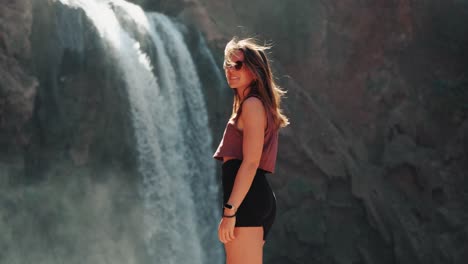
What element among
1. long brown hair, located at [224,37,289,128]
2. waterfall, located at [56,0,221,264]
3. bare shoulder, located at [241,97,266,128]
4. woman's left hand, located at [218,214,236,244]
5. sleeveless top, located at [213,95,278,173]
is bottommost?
waterfall, located at [56,0,221,264]

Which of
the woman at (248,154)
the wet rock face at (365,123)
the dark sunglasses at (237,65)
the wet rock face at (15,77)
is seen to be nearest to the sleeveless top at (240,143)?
the woman at (248,154)

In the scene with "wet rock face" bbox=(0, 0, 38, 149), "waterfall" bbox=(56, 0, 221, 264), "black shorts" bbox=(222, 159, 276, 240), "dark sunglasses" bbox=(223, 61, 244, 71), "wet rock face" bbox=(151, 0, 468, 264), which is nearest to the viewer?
"black shorts" bbox=(222, 159, 276, 240)

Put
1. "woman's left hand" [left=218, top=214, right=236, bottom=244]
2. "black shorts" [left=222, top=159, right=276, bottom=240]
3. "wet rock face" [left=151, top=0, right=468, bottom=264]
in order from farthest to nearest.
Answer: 1. "wet rock face" [left=151, top=0, right=468, bottom=264]
2. "black shorts" [left=222, top=159, right=276, bottom=240]
3. "woman's left hand" [left=218, top=214, right=236, bottom=244]

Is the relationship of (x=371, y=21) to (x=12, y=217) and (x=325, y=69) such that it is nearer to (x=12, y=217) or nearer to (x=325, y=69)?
(x=325, y=69)

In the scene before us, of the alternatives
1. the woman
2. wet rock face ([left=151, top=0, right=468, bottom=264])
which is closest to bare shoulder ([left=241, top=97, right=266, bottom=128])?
the woman

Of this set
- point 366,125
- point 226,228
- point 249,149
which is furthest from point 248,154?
point 366,125

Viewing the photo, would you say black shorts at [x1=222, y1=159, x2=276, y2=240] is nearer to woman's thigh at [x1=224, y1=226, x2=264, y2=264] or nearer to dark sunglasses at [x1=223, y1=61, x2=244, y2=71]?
woman's thigh at [x1=224, y1=226, x2=264, y2=264]

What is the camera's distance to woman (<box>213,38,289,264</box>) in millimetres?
2738

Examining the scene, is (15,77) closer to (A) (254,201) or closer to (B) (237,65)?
(B) (237,65)

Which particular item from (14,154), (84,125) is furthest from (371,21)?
(14,154)

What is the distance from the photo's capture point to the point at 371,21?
56.5ft

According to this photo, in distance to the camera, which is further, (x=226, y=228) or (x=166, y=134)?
(x=166, y=134)

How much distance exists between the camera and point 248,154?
274cm

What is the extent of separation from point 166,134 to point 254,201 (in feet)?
33.3
